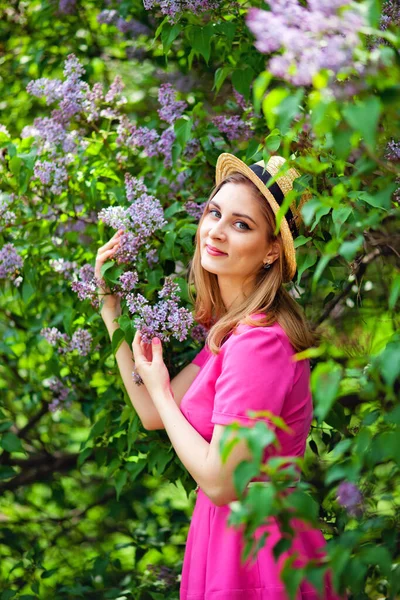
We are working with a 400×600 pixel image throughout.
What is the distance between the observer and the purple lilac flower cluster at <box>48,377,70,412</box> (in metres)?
3.11

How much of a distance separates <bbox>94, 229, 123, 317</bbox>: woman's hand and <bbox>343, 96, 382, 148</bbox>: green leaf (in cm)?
130

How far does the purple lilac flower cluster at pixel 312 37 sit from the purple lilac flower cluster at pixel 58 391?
2068mm

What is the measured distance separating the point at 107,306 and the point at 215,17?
37.1 inches

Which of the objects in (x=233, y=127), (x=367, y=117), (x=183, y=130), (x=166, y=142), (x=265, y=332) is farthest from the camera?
(x=233, y=127)

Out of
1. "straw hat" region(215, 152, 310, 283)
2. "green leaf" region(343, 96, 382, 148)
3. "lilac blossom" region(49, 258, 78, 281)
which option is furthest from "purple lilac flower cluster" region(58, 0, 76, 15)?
"green leaf" region(343, 96, 382, 148)

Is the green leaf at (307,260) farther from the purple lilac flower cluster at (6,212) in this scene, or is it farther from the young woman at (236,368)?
the purple lilac flower cluster at (6,212)

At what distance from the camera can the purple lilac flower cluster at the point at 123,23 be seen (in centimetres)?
342

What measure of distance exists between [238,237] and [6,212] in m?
0.94

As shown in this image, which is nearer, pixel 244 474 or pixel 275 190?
pixel 244 474

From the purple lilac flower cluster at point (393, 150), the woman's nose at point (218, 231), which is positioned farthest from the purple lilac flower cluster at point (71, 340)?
the purple lilac flower cluster at point (393, 150)

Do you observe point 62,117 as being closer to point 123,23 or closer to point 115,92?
point 115,92

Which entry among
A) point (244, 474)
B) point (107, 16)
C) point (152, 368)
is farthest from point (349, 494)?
point (107, 16)

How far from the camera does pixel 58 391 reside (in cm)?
314

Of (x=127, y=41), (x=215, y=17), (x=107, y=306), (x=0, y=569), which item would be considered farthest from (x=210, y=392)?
(x=127, y=41)
